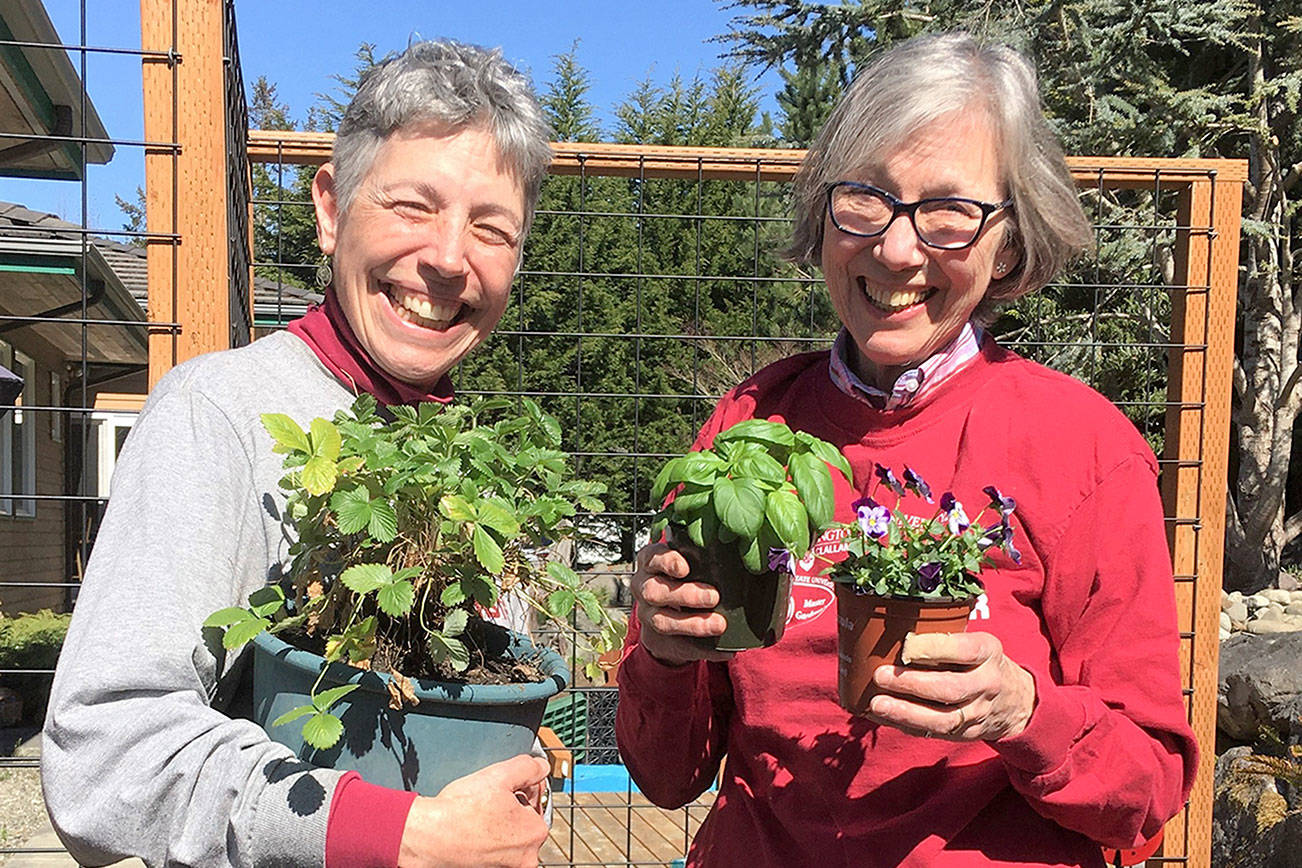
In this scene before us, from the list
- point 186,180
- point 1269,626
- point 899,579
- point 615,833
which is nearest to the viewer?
point 899,579

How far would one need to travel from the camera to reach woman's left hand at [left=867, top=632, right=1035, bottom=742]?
112cm

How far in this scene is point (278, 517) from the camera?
122cm

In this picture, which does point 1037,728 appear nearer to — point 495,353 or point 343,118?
point 343,118

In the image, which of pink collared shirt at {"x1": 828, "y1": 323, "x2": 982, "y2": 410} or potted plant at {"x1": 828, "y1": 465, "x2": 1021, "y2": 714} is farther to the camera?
pink collared shirt at {"x1": 828, "y1": 323, "x2": 982, "y2": 410}

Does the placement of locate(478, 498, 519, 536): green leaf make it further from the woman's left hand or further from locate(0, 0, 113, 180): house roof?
locate(0, 0, 113, 180): house roof

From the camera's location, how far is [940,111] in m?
1.40

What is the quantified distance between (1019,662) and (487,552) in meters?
0.72

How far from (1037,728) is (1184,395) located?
1.91 metres

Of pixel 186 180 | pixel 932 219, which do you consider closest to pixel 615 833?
pixel 186 180

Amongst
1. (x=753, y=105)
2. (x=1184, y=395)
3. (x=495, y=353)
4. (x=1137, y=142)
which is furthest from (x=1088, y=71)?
(x=753, y=105)

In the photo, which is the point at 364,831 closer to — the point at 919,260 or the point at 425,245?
the point at 425,245

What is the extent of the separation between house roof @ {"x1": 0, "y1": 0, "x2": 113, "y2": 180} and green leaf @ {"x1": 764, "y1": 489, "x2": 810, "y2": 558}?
4.24 meters

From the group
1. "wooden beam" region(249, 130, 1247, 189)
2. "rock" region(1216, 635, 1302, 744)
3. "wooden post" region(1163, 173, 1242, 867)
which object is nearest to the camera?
"wooden beam" region(249, 130, 1247, 189)

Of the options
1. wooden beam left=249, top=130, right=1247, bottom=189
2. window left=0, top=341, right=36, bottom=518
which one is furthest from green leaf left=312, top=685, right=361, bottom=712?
window left=0, top=341, right=36, bottom=518
